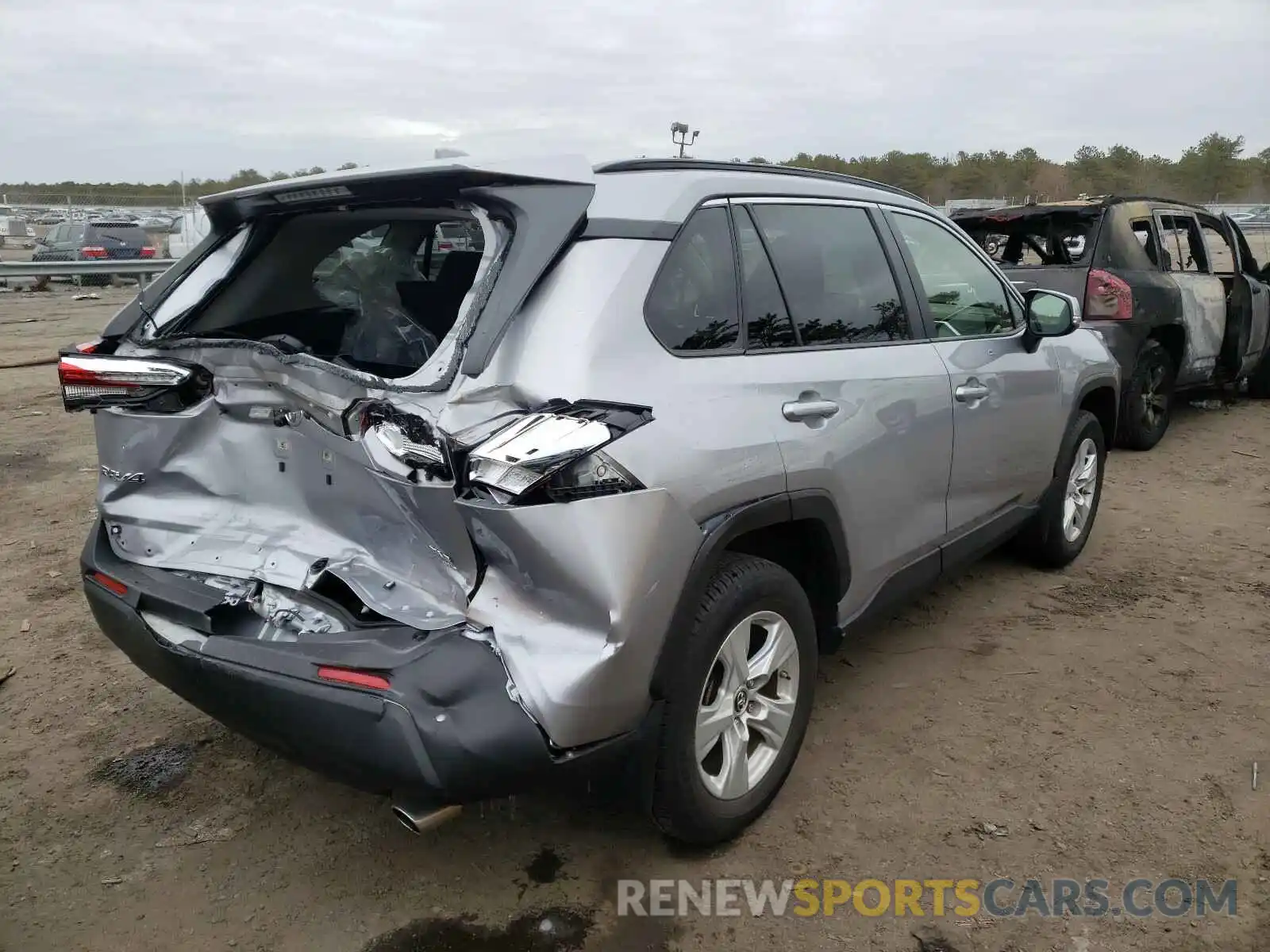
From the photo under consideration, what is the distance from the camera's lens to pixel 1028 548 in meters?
4.72

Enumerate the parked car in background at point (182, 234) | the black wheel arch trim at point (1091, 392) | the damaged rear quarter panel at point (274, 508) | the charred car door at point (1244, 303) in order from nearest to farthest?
1. the damaged rear quarter panel at point (274, 508)
2. the black wheel arch trim at point (1091, 392)
3. the charred car door at point (1244, 303)
4. the parked car in background at point (182, 234)

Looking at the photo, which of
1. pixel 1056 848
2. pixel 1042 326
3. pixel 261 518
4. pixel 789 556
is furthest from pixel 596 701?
pixel 1042 326

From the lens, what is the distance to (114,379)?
2.82 m

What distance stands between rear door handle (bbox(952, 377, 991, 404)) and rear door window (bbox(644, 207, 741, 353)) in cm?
117

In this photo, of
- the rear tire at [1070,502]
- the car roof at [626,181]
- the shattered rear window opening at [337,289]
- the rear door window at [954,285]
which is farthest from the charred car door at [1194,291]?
the shattered rear window opening at [337,289]

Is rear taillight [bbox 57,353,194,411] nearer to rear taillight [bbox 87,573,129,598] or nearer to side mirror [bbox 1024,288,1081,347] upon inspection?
rear taillight [bbox 87,573,129,598]

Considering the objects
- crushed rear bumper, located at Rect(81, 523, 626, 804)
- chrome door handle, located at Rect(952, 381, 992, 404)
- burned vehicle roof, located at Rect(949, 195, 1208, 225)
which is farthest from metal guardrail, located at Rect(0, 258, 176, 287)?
crushed rear bumper, located at Rect(81, 523, 626, 804)

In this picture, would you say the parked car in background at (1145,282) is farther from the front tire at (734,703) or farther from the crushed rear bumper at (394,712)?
the crushed rear bumper at (394,712)

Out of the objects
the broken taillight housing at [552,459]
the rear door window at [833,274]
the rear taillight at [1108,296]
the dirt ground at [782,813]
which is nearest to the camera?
the broken taillight housing at [552,459]

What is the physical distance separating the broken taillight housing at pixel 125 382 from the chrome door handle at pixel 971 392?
8.23 ft

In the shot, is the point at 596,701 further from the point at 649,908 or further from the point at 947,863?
the point at 947,863

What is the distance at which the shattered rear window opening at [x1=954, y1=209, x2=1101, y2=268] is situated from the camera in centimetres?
677

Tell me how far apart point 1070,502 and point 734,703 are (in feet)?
9.45

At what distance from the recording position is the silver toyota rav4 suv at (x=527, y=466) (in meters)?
2.09
